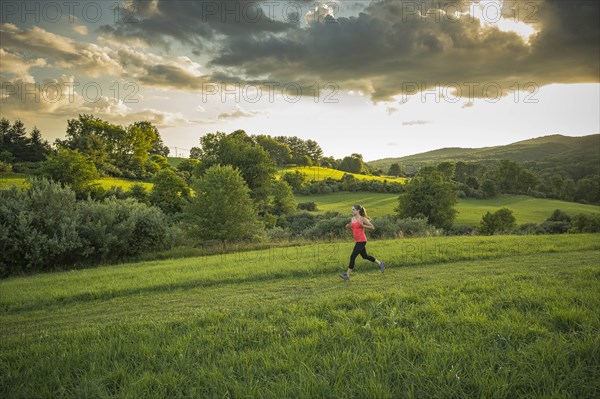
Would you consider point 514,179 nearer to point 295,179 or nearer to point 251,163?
point 295,179

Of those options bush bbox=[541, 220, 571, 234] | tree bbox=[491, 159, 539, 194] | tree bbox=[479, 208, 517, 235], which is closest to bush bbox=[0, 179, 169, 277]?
tree bbox=[479, 208, 517, 235]

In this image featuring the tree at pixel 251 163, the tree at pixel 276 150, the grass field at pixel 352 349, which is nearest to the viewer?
the grass field at pixel 352 349

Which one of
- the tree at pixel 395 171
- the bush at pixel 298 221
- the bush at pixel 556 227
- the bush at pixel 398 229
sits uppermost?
the tree at pixel 395 171

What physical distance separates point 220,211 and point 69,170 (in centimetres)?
3194

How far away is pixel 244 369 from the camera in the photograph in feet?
13.0

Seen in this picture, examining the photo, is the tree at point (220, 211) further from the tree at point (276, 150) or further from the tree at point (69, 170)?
the tree at point (276, 150)

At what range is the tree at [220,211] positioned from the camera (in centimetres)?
2819

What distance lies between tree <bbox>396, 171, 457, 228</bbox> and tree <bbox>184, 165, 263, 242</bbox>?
28.1m

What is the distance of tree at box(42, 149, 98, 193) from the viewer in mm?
45031

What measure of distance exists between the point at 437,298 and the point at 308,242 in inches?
750

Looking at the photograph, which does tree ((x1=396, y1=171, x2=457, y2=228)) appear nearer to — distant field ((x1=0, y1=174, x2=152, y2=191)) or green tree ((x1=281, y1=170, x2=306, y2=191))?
green tree ((x1=281, y1=170, x2=306, y2=191))

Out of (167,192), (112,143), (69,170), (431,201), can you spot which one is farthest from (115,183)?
(431,201)

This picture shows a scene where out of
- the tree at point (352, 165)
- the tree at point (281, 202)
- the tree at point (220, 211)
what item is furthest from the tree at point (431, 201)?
the tree at point (352, 165)

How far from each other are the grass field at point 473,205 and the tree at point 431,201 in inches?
550
